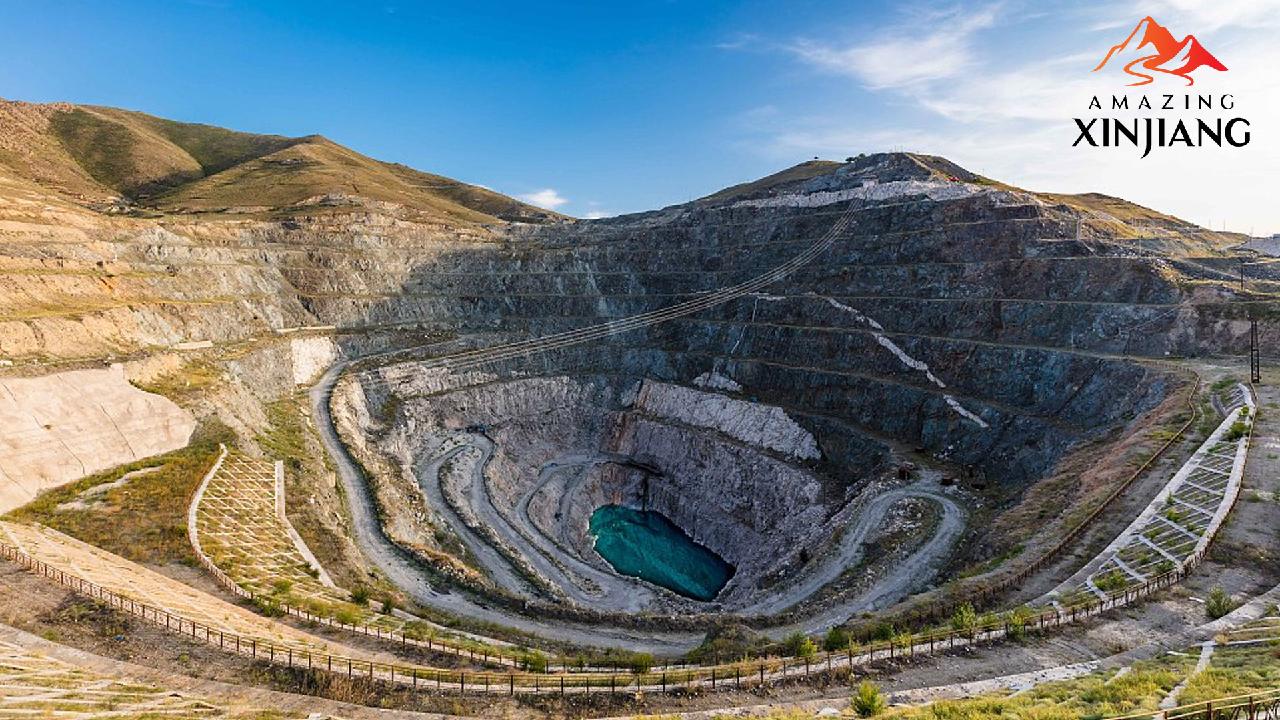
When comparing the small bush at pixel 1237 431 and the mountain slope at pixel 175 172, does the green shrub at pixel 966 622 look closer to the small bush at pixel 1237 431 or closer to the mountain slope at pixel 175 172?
the small bush at pixel 1237 431

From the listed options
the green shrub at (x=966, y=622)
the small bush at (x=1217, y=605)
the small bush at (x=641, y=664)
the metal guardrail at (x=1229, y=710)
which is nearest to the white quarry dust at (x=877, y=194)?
the small bush at (x=1217, y=605)

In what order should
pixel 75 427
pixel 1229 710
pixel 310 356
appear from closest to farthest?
pixel 1229 710 → pixel 75 427 → pixel 310 356

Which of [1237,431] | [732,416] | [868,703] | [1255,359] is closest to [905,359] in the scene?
[732,416]

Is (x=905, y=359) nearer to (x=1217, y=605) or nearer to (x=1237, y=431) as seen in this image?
(x=1237, y=431)

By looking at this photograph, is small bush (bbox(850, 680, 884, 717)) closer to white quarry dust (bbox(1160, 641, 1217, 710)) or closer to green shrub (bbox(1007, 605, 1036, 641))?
white quarry dust (bbox(1160, 641, 1217, 710))

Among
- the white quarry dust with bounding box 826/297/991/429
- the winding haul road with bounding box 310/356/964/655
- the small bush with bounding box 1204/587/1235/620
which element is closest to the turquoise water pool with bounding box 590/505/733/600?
the winding haul road with bounding box 310/356/964/655

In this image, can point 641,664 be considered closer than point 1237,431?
Yes
